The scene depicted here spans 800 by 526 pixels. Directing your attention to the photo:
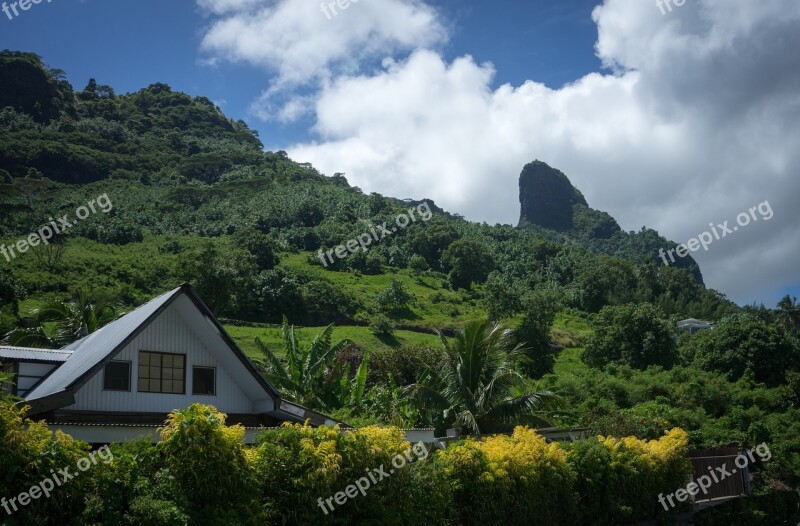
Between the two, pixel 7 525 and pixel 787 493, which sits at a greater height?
pixel 7 525

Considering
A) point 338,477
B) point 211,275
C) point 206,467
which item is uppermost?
point 211,275

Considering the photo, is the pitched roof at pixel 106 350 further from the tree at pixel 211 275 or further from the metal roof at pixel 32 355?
the tree at pixel 211 275

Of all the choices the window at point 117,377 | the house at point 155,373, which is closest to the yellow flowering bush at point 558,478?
the house at point 155,373

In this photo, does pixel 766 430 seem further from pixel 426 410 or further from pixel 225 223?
pixel 225 223

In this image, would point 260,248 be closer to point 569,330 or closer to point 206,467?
point 569,330

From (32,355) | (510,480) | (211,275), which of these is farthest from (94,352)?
(211,275)

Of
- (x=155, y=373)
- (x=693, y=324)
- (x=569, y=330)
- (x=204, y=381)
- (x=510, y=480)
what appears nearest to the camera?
(x=510, y=480)

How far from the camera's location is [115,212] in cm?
8519

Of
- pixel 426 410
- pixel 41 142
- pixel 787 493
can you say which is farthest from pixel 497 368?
pixel 41 142

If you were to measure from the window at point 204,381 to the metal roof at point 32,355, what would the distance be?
3372 mm

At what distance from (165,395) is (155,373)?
55 centimetres

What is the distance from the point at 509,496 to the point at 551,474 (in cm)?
147

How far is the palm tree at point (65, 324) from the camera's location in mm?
26894

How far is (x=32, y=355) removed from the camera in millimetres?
17000
